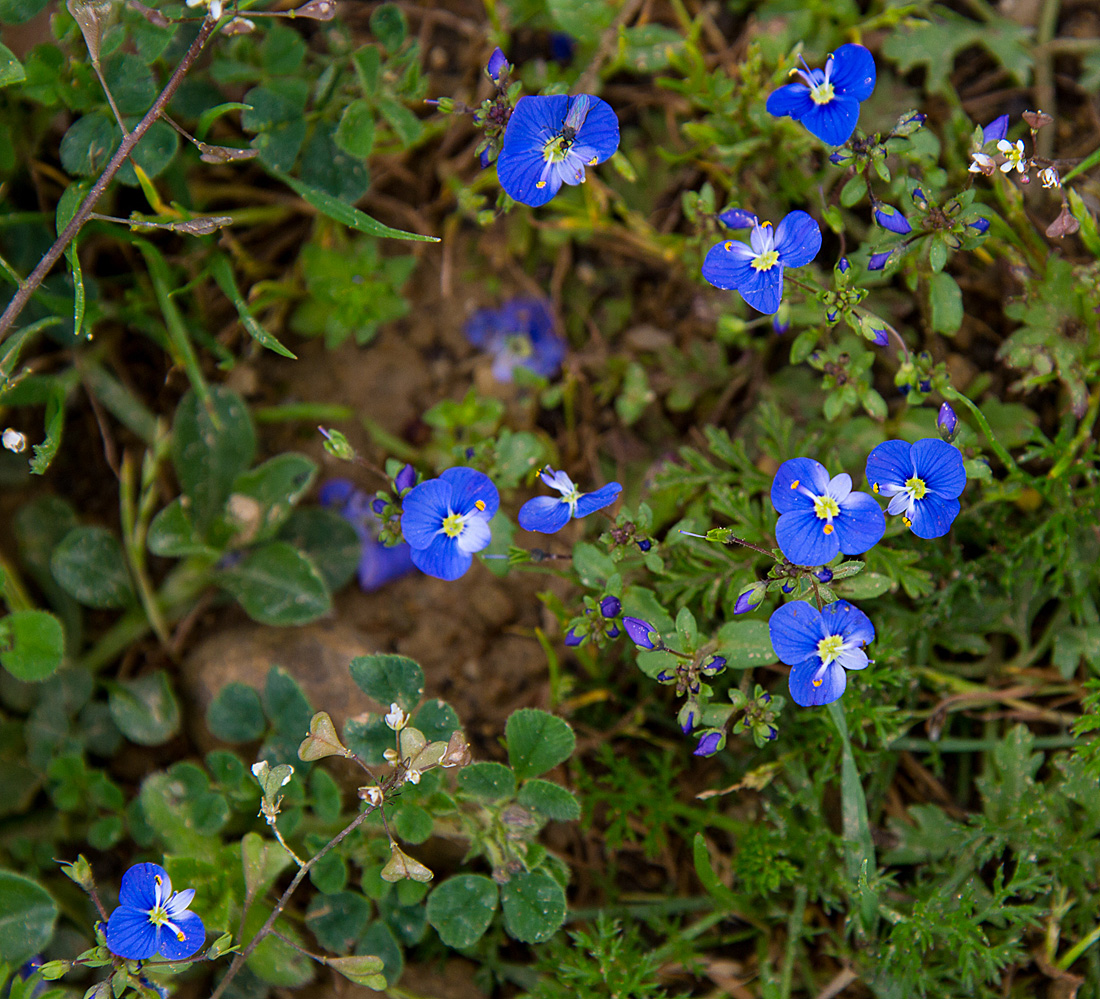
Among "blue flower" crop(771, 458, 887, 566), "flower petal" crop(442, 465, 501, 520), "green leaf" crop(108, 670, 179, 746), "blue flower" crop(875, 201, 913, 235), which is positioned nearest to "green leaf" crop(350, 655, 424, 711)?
"flower petal" crop(442, 465, 501, 520)

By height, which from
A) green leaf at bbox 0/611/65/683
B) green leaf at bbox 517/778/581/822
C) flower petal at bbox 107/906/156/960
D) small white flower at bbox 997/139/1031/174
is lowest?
flower petal at bbox 107/906/156/960

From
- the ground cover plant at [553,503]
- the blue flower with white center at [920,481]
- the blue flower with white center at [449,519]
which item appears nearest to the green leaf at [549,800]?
the ground cover plant at [553,503]

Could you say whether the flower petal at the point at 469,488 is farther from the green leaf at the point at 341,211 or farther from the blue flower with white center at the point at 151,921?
the blue flower with white center at the point at 151,921

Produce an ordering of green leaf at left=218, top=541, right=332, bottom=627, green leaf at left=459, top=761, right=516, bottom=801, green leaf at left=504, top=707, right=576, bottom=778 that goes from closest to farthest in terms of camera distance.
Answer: green leaf at left=459, top=761, right=516, bottom=801 < green leaf at left=504, top=707, right=576, bottom=778 < green leaf at left=218, top=541, right=332, bottom=627

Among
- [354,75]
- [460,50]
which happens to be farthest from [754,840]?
[460,50]

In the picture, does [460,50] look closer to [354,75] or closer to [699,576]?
[354,75]

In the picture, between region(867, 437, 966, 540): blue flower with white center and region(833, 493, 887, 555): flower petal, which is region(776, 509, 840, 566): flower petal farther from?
region(867, 437, 966, 540): blue flower with white center
